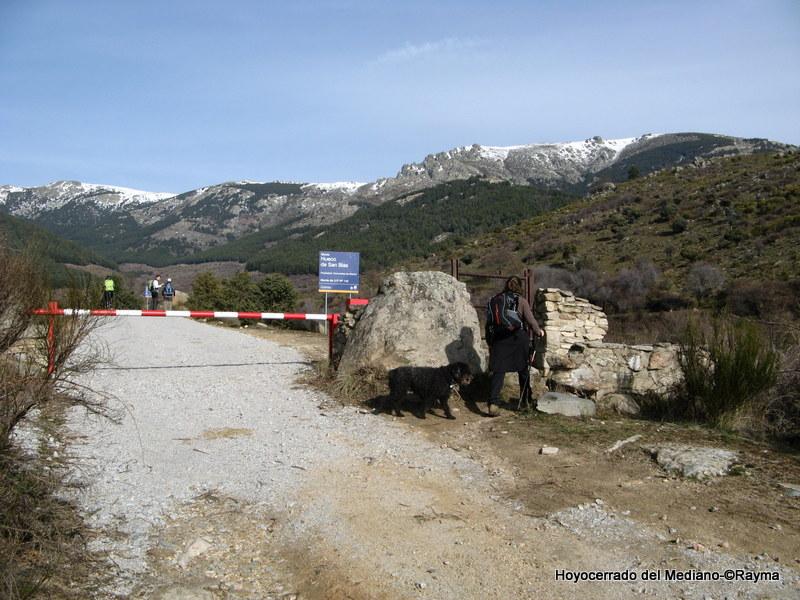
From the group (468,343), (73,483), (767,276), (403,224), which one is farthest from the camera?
(403,224)

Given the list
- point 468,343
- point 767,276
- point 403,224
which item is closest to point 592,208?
point 767,276

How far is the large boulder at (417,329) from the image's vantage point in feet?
29.1

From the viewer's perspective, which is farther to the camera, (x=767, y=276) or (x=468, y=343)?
(x=767, y=276)

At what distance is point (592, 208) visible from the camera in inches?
2085

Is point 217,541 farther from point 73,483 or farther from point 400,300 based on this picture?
point 400,300

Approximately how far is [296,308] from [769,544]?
24057mm

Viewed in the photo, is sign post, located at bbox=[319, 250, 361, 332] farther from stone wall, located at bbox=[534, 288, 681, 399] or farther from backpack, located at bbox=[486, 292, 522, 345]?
backpack, located at bbox=[486, 292, 522, 345]

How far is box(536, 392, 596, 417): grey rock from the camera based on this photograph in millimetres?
7695

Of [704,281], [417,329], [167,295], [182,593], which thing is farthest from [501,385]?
[704,281]

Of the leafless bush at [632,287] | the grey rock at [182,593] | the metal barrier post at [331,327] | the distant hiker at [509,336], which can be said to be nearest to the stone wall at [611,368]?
the distant hiker at [509,336]

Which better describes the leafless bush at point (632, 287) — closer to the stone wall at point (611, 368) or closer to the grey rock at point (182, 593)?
the stone wall at point (611, 368)

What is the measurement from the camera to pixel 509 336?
7855 millimetres

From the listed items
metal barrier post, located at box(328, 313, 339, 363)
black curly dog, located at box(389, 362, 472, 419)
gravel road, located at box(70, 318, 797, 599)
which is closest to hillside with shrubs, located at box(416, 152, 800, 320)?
metal barrier post, located at box(328, 313, 339, 363)

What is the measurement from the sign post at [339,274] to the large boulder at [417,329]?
8459 mm
